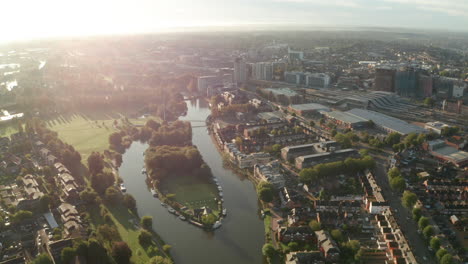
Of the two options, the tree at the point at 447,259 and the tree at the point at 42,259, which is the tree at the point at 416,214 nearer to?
the tree at the point at 447,259

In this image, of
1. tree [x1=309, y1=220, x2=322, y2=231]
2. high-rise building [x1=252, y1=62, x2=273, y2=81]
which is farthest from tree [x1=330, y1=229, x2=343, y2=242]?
high-rise building [x1=252, y1=62, x2=273, y2=81]

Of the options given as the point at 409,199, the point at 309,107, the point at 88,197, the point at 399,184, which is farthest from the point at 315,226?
the point at 309,107

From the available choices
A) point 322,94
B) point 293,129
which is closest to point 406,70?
A: point 322,94

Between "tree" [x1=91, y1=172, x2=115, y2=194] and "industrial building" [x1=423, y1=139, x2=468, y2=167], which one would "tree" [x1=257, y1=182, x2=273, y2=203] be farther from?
"industrial building" [x1=423, y1=139, x2=468, y2=167]

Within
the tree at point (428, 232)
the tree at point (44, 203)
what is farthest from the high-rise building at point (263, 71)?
the tree at point (428, 232)

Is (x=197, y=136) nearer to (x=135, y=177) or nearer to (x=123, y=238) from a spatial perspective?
(x=135, y=177)

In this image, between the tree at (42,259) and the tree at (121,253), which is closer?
the tree at (42,259)
